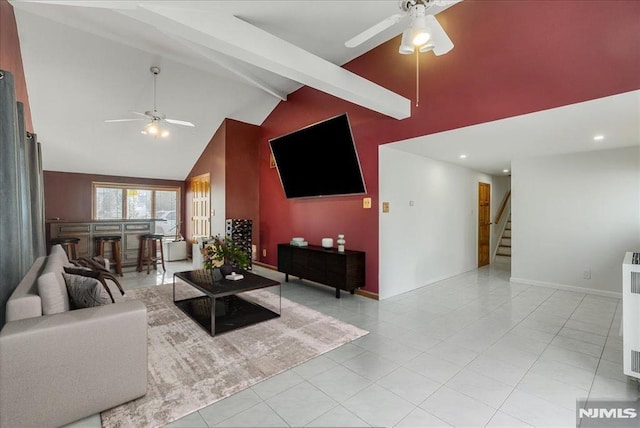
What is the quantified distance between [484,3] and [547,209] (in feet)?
11.3

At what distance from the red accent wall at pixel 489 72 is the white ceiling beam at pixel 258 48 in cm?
60

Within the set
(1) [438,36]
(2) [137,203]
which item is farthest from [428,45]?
(2) [137,203]

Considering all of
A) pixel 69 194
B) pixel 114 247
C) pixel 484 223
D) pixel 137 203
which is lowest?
pixel 114 247

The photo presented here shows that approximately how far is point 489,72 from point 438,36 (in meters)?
1.23

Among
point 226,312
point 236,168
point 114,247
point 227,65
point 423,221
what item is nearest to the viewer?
point 226,312

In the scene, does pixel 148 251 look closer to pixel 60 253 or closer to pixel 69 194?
pixel 69 194

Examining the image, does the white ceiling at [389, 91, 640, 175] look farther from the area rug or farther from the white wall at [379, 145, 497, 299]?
the area rug

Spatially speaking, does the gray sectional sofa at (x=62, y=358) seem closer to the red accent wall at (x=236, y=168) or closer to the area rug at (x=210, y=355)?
the area rug at (x=210, y=355)

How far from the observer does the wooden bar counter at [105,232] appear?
5453 millimetres

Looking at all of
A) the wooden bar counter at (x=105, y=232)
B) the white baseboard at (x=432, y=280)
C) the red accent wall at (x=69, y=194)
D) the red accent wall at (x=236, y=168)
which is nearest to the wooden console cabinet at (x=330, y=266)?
the white baseboard at (x=432, y=280)

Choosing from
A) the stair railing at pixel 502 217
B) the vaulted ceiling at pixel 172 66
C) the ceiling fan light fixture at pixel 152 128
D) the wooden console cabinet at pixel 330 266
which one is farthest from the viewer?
the stair railing at pixel 502 217

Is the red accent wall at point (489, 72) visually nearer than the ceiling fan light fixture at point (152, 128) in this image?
Yes

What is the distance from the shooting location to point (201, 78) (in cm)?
504

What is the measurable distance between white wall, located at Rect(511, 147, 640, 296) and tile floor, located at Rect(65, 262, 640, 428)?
2.62 feet
